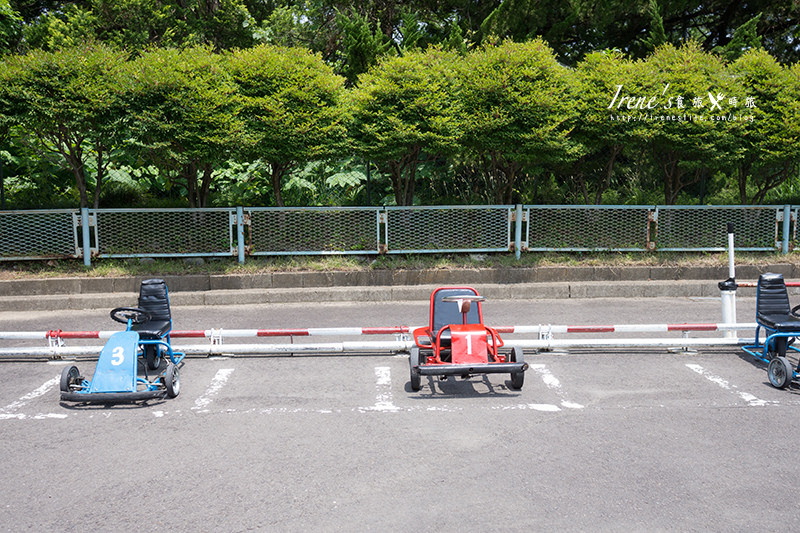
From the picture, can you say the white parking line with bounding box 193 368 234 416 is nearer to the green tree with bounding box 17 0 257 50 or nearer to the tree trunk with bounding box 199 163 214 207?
the tree trunk with bounding box 199 163 214 207

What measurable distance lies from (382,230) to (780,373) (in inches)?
301

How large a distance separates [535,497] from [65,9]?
21362mm

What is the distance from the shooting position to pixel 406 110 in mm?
12133

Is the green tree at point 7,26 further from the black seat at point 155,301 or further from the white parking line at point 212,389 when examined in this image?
the white parking line at point 212,389

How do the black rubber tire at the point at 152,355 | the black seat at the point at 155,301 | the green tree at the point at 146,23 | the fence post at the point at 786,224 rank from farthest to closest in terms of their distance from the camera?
1. the green tree at the point at 146,23
2. the fence post at the point at 786,224
3. the black seat at the point at 155,301
4. the black rubber tire at the point at 152,355

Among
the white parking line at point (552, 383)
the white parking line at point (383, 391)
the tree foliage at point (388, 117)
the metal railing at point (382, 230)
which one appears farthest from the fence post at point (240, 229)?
the white parking line at point (552, 383)

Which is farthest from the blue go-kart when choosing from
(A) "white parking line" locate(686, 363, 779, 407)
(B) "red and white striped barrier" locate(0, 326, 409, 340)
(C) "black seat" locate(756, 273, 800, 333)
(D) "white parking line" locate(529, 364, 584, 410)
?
(C) "black seat" locate(756, 273, 800, 333)

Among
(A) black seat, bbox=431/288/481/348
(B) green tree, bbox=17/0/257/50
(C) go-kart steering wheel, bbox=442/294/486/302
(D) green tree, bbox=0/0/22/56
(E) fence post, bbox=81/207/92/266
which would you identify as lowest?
(A) black seat, bbox=431/288/481/348

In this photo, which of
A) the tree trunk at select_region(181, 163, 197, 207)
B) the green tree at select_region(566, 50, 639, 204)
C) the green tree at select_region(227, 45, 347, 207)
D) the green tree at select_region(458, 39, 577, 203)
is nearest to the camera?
the green tree at select_region(227, 45, 347, 207)

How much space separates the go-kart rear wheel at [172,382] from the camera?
6.46 metres

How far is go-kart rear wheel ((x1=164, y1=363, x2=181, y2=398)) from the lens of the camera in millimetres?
6461

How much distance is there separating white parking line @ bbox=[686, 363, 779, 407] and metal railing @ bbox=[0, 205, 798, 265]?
222 inches

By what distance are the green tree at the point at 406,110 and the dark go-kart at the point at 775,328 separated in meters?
6.33

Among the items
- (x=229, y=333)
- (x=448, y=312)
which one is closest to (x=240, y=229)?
(x=229, y=333)
